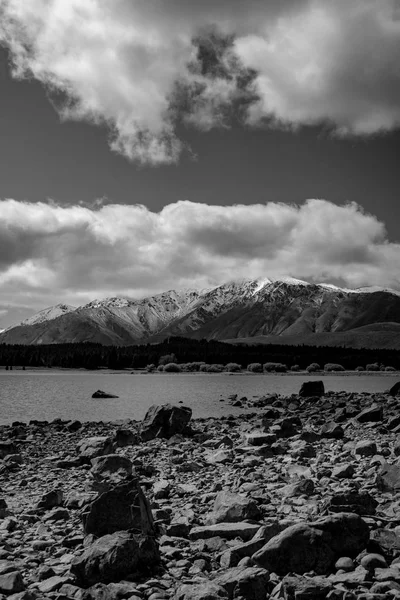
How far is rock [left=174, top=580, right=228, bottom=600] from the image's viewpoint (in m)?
6.88

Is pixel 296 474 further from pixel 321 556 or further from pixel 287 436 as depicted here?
pixel 287 436

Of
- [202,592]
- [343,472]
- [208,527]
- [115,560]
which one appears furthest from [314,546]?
[343,472]

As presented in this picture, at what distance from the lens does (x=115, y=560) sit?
26.7 feet

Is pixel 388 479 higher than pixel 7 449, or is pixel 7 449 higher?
pixel 388 479

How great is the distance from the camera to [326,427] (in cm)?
2489

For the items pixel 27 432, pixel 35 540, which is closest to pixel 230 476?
pixel 35 540

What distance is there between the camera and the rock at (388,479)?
12555mm

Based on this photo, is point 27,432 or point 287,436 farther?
point 27,432

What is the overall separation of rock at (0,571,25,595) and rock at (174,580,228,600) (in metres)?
2.69

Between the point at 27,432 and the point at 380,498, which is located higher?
the point at 380,498

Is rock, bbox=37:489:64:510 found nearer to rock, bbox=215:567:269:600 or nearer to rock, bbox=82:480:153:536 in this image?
rock, bbox=82:480:153:536

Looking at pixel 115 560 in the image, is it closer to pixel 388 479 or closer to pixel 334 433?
pixel 388 479

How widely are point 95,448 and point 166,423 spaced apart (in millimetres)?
8394

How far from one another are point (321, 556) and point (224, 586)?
1.81 meters
